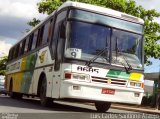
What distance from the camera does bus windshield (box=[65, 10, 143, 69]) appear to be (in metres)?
13.4

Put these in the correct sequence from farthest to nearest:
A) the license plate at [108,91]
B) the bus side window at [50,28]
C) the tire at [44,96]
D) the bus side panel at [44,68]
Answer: the bus side window at [50,28] < the tire at [44,96] < the bus side panel at [44,68] < the license plate at [108,91]

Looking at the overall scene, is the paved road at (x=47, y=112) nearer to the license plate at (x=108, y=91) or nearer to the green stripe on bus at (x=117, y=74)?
the license plate at (x=108, y=91)

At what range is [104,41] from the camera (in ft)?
45.5

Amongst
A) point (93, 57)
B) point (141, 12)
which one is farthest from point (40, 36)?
point (141, 12)

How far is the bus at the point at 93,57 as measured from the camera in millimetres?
13266

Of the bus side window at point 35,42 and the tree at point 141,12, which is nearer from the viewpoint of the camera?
the bus side window at point 35,42

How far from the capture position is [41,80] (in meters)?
16.4

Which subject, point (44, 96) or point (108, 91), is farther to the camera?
point (44, 96)

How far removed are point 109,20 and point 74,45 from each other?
1708 millimetres

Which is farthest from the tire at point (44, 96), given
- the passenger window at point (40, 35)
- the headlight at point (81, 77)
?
the headlight at point (81, 77)

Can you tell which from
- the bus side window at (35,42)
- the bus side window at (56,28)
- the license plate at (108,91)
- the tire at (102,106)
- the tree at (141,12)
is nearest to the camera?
the license plate at (108,91)

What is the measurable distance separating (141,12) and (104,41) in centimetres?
2526

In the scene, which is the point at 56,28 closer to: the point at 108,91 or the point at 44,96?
the point at 44,96

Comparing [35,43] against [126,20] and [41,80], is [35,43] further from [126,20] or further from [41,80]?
[126,20]
